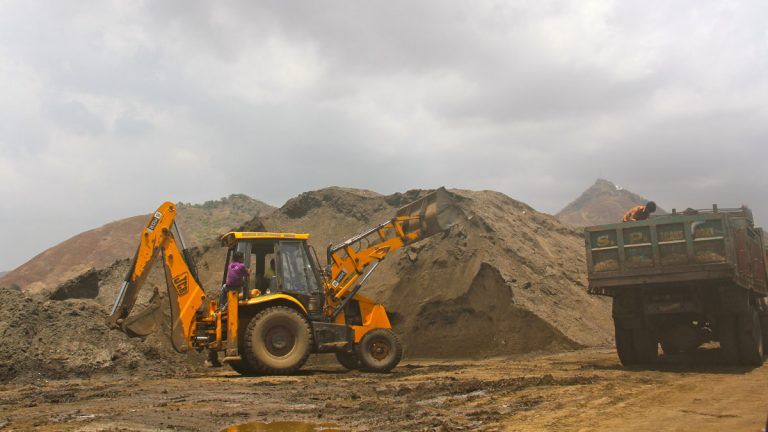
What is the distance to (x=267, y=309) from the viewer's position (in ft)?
39.5

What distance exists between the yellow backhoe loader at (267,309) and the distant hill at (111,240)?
107ft

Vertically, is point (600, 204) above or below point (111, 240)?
above

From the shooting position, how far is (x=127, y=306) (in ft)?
40.0

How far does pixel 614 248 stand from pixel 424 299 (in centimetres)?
916

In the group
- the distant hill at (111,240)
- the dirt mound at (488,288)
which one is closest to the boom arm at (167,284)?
the dirt mound at (488,288)

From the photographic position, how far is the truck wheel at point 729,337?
1090 centimetres

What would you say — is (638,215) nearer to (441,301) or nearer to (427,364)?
(427,364)

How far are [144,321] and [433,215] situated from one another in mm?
6270

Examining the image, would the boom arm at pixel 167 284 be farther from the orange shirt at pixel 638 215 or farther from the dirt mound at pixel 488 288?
the orange shirt at pixel 638 215

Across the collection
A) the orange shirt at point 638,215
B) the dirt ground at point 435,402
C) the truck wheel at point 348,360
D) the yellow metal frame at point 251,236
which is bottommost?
the dirt ground at point 435,402

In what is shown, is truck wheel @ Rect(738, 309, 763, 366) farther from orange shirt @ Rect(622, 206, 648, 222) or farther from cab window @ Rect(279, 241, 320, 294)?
cab window @ Rect(279, 241, 320, 294)

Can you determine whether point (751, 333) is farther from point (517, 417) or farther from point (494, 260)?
point (494, 260)

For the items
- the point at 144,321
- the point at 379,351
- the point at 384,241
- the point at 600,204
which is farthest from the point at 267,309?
the point at 600,204

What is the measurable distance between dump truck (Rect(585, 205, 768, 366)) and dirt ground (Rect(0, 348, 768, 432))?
1.76ft
